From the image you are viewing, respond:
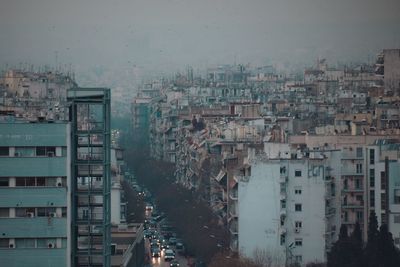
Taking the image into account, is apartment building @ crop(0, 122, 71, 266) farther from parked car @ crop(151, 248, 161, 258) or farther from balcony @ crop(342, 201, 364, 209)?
parked car @ crop(151, 248, 161, 258)

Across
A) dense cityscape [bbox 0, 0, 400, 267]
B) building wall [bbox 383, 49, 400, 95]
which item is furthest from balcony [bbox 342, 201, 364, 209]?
building wall [bbox 383, 49, 400, 95]

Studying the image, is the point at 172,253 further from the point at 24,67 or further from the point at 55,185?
the point at 24,67

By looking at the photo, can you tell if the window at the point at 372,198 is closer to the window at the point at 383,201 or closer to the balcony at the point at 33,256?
the window at the point at 383,201

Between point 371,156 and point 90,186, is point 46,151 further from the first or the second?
Answer: point 371,156

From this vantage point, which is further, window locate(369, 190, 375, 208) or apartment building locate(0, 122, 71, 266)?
window locate(369, 190, 375, 208)

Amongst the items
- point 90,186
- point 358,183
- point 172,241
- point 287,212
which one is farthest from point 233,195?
point 90,186

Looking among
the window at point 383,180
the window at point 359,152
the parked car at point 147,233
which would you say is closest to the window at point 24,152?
the window at point 383,180

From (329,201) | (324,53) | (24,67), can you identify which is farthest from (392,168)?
(324,53)
